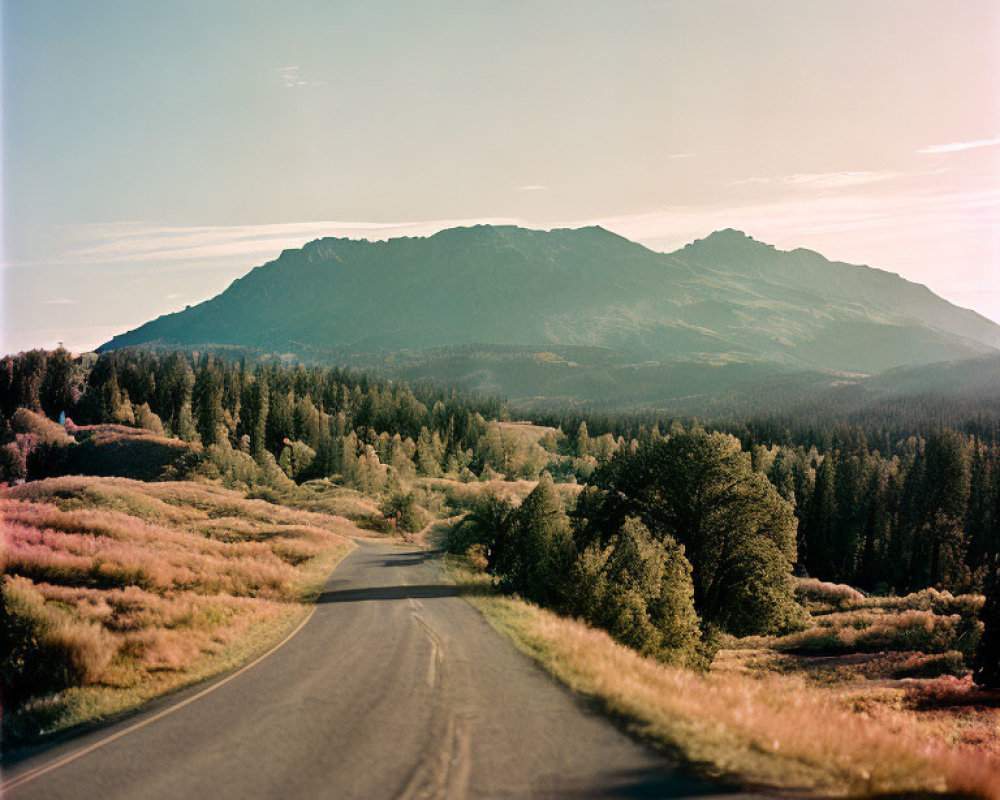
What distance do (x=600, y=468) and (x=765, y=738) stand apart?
32999mm

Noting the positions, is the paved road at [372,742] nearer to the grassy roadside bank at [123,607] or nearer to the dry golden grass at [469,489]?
the grassy roadside bank at [123,607]

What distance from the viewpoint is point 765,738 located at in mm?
11039

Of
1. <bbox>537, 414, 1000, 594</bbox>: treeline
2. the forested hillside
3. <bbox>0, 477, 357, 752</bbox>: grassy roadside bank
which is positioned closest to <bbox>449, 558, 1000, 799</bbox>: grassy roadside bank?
<bbox>0, 477, 357, 752</bbox>: grassy roadside bank

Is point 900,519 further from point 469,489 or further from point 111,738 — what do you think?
point 111,738

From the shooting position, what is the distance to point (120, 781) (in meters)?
10.8

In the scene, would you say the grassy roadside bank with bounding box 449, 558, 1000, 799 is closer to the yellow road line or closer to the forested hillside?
the yellow road line

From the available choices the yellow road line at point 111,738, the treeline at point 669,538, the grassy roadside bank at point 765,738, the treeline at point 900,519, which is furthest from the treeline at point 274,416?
the grassy roadside bank at point 765,738

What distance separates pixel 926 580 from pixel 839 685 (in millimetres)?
81732

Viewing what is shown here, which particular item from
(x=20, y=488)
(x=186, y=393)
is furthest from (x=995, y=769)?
(x=186, y=393)

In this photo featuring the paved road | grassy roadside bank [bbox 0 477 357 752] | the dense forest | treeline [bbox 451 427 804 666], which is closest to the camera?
the paved road

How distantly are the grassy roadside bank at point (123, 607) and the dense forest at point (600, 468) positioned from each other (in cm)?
1394

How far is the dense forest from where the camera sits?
39594 millimetres

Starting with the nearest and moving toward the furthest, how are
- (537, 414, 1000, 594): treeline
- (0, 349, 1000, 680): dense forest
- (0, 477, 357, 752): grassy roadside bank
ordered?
1. (0, 477, 357, 752): grassy roadside bank
2. (0, 349, 1000, 680): dense forest
3. (537, 414, 1000, 594): treeline

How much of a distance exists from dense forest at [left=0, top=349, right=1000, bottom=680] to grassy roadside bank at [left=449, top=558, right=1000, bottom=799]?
15.5m
